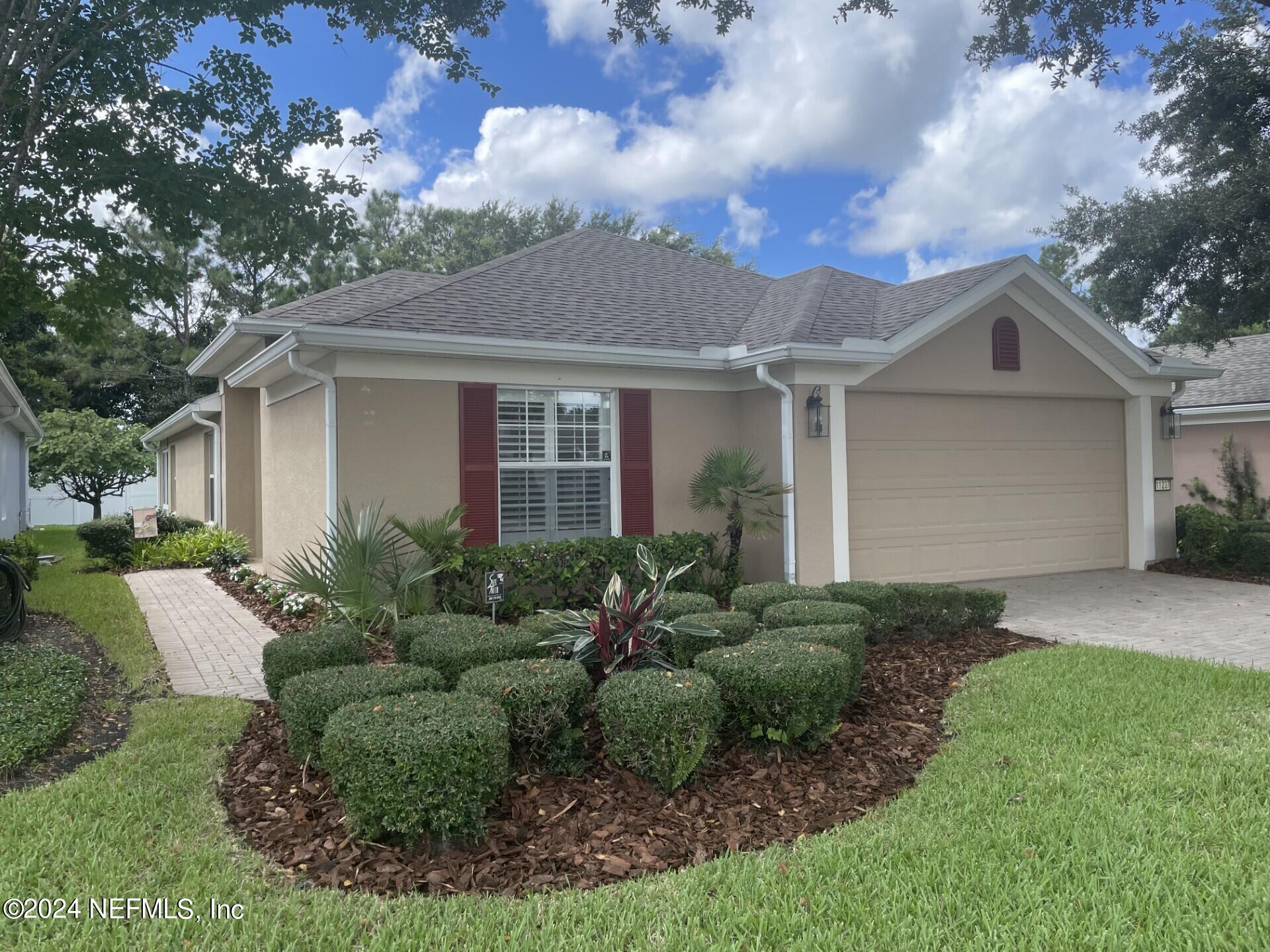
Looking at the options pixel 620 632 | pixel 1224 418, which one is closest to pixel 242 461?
pixel 620 632

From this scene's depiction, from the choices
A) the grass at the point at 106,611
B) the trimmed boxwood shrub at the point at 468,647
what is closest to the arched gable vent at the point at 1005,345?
the trimmed boxwood shrub at the point at 468,647

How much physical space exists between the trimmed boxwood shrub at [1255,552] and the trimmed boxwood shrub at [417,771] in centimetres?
1177

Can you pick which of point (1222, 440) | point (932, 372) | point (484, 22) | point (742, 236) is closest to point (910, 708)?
point (932, 372)

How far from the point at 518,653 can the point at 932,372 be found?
23.8ft

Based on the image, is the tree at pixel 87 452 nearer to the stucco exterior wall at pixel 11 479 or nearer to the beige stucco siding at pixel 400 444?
the stucco exterior wall at pixel 11 479

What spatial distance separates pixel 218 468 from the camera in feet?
52.1

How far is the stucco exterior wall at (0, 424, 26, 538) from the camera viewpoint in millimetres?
16453

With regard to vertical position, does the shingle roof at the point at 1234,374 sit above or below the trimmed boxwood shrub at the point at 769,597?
above

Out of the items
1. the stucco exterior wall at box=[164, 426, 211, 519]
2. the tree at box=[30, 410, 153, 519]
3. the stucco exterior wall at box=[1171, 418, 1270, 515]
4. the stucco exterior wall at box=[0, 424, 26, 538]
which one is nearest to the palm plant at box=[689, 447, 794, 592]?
the stucco exterior wall at box=[1171, 418, 1270, 515]

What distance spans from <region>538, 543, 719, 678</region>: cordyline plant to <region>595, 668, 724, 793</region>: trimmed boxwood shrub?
0.74m

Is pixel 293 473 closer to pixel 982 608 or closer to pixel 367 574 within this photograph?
pixel 367 574

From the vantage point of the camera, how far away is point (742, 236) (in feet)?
119

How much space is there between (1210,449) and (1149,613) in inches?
404

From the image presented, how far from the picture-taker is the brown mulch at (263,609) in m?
8.55
